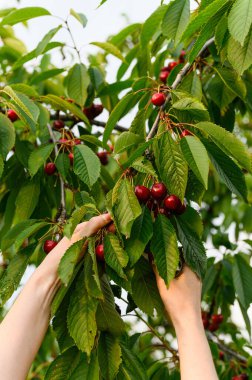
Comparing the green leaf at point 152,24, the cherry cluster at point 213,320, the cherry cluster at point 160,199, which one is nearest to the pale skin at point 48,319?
the cherry cluster at point 160,199

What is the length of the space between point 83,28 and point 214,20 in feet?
3.64

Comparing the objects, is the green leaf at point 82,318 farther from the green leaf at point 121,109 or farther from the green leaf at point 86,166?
the green leaf at point 121,109

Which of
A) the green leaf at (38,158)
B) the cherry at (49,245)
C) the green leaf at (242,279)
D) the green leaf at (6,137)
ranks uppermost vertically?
the green leaf at (6,137)

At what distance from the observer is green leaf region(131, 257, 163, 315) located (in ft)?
5.24

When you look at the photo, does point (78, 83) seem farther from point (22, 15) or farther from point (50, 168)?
point (50, 168)

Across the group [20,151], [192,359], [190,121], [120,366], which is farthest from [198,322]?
[20,151]

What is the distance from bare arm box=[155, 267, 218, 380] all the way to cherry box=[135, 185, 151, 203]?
20 cm

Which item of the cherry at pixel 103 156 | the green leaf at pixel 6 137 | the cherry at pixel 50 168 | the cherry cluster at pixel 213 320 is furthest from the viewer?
the cherry cluster at pixel 213 320

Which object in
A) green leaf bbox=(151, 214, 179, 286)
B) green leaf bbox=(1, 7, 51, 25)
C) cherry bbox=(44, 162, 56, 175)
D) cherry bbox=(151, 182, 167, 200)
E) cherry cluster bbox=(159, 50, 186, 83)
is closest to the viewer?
green leaf bbox=(151, 214, 179, 286)

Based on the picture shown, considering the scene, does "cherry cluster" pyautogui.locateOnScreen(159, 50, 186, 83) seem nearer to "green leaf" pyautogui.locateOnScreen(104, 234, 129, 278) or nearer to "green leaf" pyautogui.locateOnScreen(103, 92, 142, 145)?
"green leaf" pyautogui.locateOnScreen(103, 92, 142, 145)

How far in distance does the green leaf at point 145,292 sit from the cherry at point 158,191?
0.64 feet

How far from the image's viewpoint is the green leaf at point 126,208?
1463 mm

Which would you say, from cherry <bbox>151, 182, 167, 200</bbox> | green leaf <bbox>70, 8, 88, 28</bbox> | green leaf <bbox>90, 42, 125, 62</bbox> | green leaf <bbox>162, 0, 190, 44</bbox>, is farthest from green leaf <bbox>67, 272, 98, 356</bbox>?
green leaf <bbox>70, 8, 88, 28</bbox>

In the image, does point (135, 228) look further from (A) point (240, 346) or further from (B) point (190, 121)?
(A) point (240, 346)
